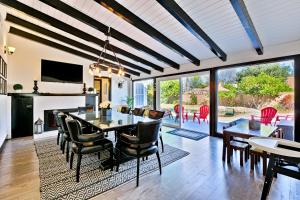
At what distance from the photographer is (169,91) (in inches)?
256

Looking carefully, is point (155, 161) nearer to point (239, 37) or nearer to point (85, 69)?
point (239, 37)

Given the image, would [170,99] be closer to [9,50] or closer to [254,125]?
[254,125]

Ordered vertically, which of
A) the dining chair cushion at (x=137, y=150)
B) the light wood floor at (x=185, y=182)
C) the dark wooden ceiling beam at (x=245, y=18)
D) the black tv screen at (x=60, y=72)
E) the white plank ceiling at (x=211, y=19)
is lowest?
the light wood floor at (x=185, y=182)

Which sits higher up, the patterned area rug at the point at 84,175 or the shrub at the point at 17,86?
the shrub at the point at 17,86

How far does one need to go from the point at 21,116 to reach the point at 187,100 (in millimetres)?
5546

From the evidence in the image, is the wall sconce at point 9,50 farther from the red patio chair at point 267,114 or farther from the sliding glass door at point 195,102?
the red patio chair at point 267,114

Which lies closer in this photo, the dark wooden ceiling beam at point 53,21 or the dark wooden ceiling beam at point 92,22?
the dark wooden ceiling beam at point 92,22

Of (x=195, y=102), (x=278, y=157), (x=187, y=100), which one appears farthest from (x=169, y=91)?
(x=278, y=157)

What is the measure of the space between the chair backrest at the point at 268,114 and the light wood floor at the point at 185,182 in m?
1.89

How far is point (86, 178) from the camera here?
2.39 m

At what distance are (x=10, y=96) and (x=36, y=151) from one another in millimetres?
2249

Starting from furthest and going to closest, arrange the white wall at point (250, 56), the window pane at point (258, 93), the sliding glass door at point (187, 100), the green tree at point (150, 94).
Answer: the green tree at point (150, 94) → the sliding glass door at point (187, 100) → the window pane at point (258, 93) → the white wall at point (250, 56)

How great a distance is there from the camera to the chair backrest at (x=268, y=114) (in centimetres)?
407

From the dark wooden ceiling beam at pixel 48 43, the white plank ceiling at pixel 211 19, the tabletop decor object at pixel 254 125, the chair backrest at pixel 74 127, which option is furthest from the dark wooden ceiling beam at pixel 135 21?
the tabletop decor object at pixel 254 125
